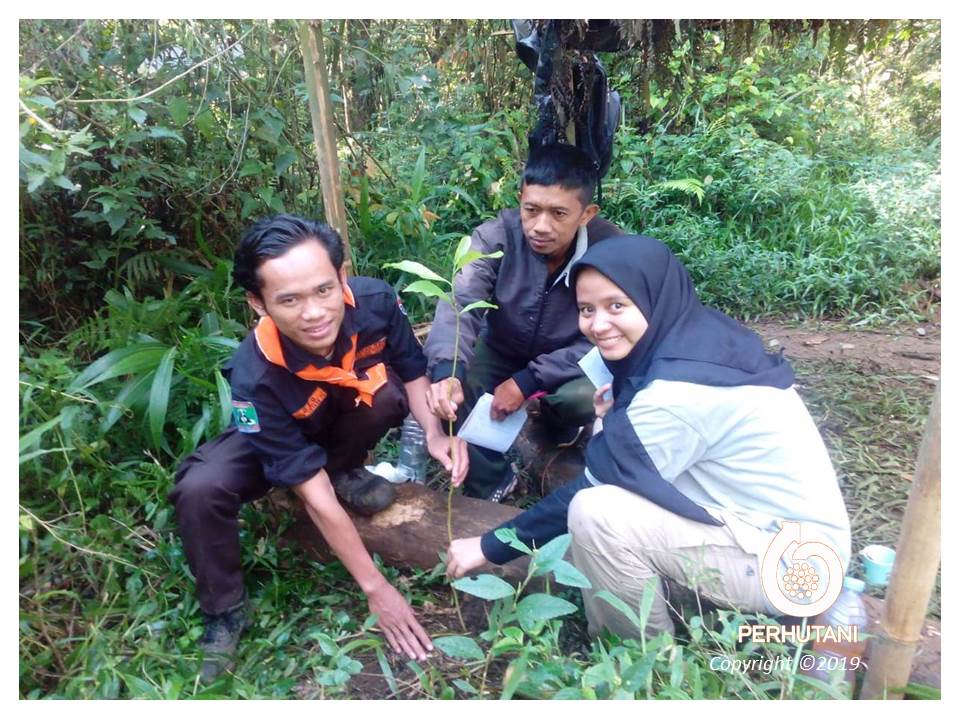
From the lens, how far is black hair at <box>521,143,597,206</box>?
7.76 ft

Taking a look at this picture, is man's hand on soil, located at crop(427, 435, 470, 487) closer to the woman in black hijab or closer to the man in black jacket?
the man in black jacket

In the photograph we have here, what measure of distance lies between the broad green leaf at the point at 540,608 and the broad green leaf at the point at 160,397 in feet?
4.58

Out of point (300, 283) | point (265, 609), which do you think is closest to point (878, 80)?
point (300, 283)

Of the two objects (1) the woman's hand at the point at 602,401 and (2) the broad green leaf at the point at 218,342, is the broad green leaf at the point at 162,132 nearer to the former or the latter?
(2) the broad green leaf at the point at 218,342

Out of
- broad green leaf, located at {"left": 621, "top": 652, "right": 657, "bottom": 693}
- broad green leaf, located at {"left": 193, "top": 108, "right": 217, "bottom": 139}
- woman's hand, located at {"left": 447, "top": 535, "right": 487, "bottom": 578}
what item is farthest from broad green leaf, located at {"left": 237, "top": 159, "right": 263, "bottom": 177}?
broad green leaf, located at {"left": 621, "top": 652, "right": 657, "bottom": 693}

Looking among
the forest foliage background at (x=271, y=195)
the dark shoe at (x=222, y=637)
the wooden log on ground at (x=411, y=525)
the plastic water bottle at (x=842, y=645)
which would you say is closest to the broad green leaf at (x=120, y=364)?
the forest foliage background at (x=271, y=195)

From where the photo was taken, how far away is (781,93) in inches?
143

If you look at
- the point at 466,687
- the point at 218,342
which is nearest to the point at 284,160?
the point at 218,342

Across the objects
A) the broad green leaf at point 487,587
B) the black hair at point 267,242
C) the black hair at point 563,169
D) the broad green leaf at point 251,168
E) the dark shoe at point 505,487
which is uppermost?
the broad green leaf at point 251,168

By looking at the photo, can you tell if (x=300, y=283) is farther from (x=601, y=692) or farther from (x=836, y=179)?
(x=836, y=179)

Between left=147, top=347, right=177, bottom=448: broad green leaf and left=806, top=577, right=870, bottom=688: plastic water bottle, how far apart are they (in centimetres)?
195

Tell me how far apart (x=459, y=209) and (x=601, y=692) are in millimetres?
2983

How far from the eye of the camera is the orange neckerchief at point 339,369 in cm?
184

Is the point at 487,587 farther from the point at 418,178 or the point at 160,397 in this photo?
the point at 418,178
